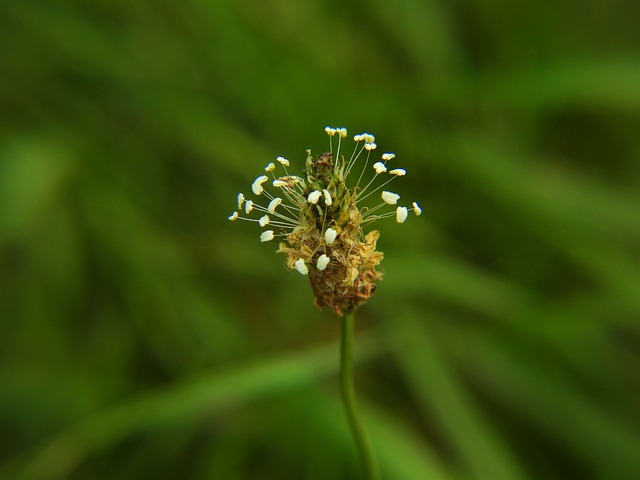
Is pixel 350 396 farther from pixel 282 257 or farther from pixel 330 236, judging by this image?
pixel 282 257

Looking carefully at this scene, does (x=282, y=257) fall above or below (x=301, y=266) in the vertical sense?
above

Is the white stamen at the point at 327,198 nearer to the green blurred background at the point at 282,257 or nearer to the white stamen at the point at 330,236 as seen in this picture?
the white stamen at the point at 330,236

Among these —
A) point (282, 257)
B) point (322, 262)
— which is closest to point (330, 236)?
point (322, 262)

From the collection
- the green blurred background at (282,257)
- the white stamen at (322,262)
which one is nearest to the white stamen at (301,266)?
the white stamen at (322,262)

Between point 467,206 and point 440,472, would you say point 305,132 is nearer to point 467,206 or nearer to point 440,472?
point 467,206

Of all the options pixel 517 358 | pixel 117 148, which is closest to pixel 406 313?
pixel 517 358

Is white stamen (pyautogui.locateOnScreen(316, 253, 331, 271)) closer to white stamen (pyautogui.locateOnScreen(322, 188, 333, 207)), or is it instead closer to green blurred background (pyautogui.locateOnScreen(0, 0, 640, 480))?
white stamen (pyautogui.locateOnScreen(322, 188, 333, 207))
